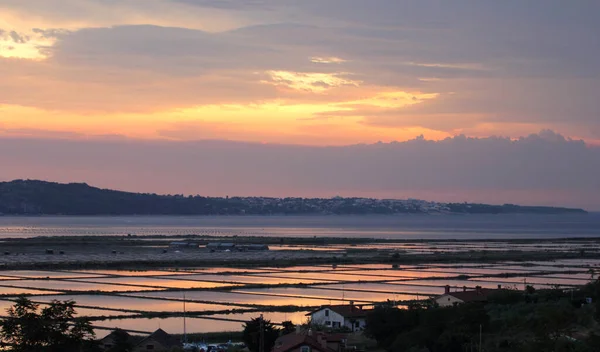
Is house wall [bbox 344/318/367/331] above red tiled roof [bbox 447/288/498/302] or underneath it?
underneath

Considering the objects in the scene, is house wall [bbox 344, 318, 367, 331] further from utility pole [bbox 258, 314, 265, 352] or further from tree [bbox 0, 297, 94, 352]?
tree [bbox 0, 297, 94, 352]

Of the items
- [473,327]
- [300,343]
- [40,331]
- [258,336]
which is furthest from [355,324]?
[40,331]

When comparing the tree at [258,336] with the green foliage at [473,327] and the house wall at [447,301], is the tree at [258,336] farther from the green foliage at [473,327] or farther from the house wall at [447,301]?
the house wall at [447,301]

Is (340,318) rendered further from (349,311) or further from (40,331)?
(40,331)

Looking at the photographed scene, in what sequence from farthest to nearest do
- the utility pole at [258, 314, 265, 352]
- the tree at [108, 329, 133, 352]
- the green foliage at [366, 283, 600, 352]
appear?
the green foliage at [366, 283, 600, 352] < the utility pole at [258, 314, 265, 352] < the tree at [108, 329, 133, 352]

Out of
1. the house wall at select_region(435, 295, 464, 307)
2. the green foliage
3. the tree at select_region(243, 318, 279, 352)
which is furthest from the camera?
the house wall at select_region(435, 295, 464, 307)

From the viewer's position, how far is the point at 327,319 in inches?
1305

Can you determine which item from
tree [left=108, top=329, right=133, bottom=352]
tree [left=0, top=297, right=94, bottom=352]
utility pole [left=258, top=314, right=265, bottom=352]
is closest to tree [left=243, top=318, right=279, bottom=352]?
utility pole [left=258, top=314, right=265, bottom=352]

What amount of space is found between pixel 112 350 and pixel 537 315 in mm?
15101

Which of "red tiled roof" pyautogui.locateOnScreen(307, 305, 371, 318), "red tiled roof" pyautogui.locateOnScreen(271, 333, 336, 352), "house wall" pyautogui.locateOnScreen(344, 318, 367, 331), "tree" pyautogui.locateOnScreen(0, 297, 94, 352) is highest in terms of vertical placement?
"tree" pyautogui.locateOnScreen(0, 297, 94, 352)

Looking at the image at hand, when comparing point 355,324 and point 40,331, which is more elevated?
point 40,331

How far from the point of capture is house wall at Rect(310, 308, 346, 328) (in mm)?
32781

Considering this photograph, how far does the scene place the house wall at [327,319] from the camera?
32.8 metres

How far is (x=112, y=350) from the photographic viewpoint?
71.6 feet
